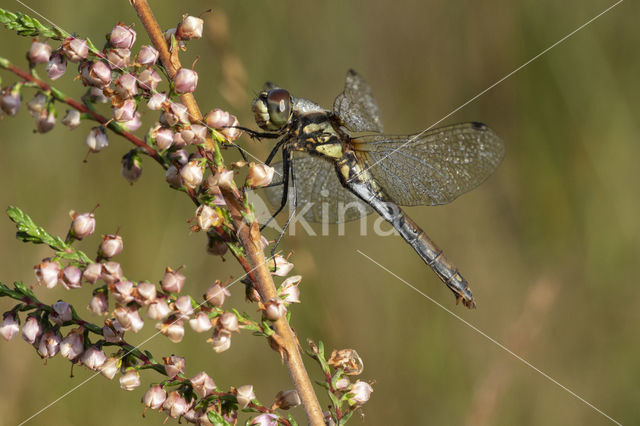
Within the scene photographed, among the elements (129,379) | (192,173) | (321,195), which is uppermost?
(192,173)

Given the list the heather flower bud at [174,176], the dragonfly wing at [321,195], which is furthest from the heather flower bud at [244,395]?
the dragonfly wing at [321,195]

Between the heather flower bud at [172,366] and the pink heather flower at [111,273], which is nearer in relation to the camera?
the pink heather flower at [111,273]

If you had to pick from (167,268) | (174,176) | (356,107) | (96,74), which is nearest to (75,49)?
(96,74)

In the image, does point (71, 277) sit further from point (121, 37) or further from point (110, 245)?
point (121, 37)

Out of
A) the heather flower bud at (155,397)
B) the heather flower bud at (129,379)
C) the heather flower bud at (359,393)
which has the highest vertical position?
the heather flower bud at (129,379)

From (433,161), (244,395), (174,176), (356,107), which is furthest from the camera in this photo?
(433,161)

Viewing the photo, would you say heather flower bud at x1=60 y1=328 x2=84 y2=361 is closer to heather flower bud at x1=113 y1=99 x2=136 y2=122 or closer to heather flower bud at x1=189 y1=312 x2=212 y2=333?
heather flower bud at x1=189 y1=312 x2=212 y2=333

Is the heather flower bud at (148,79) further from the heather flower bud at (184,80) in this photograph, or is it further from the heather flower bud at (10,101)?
the heather flower bud at (10,101)
